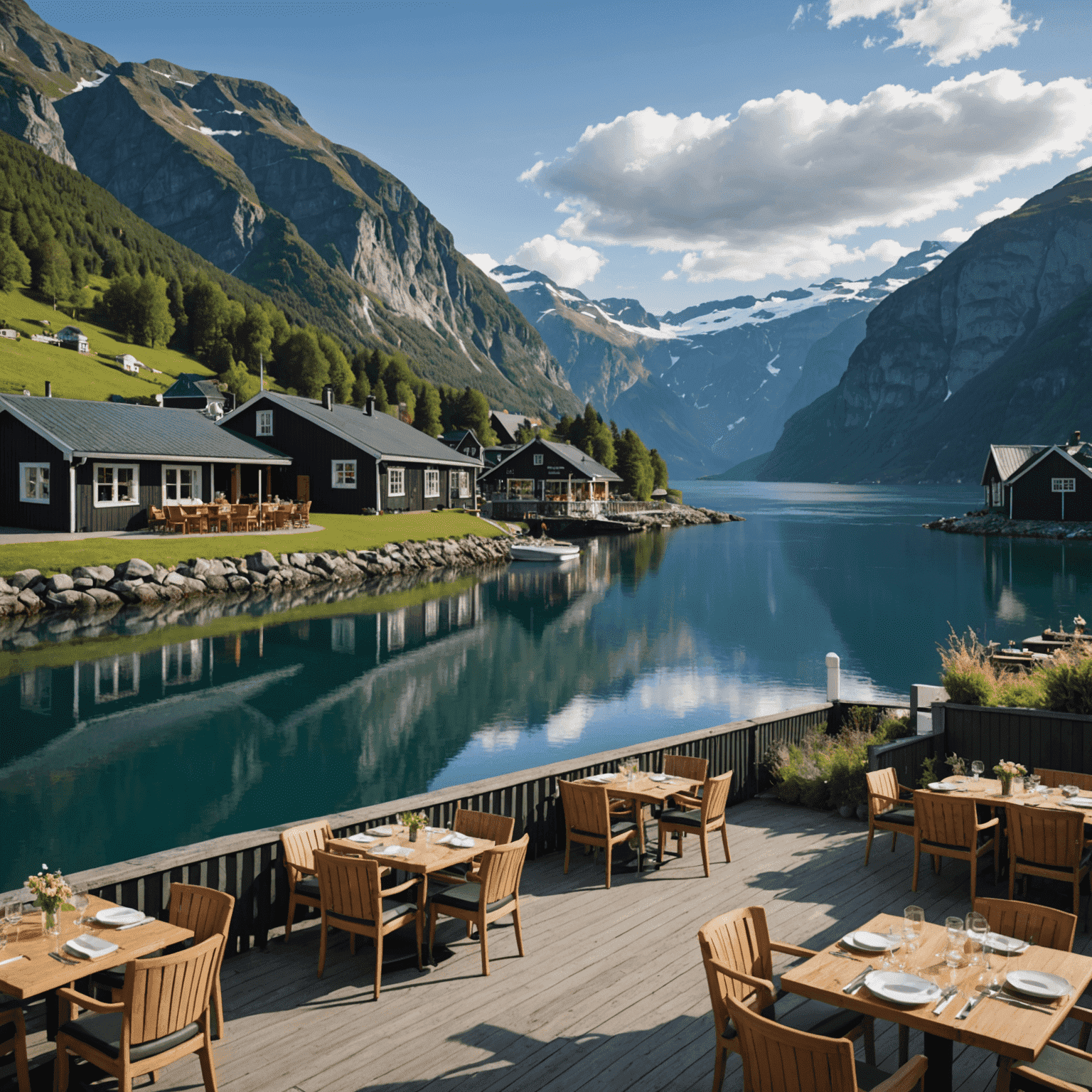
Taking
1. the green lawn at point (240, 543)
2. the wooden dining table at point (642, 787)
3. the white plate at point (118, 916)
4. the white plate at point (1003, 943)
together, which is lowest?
the wooden dining table at point (642, 787)

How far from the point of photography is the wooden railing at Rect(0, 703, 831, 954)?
6559mm

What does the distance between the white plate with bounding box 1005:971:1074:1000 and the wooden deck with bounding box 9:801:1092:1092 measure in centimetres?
94

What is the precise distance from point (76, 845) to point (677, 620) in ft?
85.7

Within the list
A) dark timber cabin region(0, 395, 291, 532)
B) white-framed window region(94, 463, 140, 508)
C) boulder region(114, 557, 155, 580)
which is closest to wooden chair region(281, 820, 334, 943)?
boulder region(114, 557, 155, 580)

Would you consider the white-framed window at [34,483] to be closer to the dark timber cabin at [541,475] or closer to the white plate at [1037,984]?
the white plate at [1037,984]

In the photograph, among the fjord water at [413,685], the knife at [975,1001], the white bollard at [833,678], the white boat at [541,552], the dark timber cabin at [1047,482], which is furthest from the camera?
the dark timber cabin at [1047,482]

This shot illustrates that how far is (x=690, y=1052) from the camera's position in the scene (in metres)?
5.55

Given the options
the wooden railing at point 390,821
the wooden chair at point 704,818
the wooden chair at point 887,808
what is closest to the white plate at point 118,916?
the wooden railing at point 390,821

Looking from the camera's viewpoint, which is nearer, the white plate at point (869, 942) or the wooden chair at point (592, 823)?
the white plate at point (869, 942)

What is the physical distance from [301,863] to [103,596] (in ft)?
93.2

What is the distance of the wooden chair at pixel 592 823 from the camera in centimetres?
871

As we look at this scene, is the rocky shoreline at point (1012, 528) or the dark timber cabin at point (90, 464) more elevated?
the dark timber cabin at point (90, 464)

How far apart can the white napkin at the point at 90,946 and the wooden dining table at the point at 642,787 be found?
467 cm

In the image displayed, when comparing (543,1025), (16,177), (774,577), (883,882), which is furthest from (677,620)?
(16,177)
